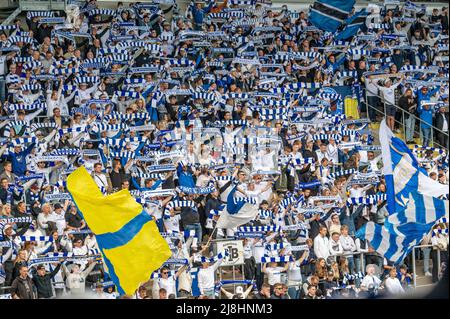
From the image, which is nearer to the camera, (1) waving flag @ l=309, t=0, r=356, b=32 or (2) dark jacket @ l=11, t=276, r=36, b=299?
(2) dark jacket @ l=11, t=276, r=36, b=299

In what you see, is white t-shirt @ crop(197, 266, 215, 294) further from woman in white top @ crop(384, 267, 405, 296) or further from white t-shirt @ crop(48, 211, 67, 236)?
woman in white top @ crop(384, 267, 405, 296)

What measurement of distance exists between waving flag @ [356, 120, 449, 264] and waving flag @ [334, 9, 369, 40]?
758 centimetres

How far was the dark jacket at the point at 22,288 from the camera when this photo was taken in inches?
619

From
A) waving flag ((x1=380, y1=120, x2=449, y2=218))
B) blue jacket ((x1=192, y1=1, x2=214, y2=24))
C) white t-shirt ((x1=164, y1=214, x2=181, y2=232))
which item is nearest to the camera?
waving flag ((x1=380, y1=120, x2=449, y2=218))

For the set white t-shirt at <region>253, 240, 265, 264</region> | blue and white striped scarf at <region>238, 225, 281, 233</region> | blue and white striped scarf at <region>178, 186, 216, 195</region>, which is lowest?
white t-shirt at <region>253, 240, 265, 264</region>

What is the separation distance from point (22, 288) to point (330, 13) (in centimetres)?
869

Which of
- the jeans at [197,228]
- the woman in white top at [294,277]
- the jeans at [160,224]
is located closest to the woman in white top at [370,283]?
the woman in white top at [294,277]

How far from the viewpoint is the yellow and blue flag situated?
1323cm

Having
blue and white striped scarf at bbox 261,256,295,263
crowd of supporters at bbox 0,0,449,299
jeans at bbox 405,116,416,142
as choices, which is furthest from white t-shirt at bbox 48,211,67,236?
jeans at bbox 405,116,416,142

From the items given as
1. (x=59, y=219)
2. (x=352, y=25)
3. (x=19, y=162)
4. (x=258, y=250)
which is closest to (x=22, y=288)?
(x=59, y=219)

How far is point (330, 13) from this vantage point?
21609 mm
